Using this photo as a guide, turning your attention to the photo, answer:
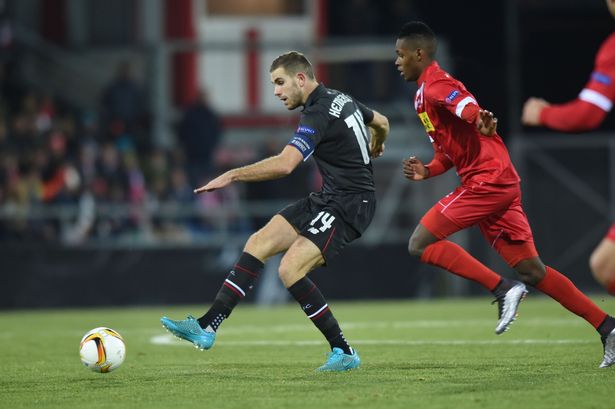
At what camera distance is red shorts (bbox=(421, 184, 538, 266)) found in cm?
887

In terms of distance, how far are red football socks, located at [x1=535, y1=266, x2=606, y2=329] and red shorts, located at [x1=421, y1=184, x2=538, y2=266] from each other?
249 mm

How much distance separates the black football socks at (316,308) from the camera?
8273 mm

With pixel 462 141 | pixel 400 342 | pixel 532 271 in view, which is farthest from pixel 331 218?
pixel 400 342

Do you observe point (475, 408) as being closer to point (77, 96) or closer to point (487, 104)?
point (487, 104)

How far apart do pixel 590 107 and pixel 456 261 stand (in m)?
2.58

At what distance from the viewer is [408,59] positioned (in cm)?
893

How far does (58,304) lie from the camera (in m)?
17.4

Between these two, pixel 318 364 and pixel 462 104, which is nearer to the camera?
pixel 462 104

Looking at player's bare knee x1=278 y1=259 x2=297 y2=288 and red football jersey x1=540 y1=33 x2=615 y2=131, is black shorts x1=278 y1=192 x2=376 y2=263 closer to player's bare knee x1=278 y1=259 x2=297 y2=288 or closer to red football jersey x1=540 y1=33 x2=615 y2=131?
player's bare knee x1=278 y1=259 x2=297 y2=288

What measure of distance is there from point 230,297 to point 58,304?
9.47 metres

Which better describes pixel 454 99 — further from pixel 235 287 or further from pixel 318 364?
pixel 318 364

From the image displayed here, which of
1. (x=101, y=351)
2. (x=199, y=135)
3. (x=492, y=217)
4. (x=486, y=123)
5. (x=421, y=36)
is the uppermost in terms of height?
(x=421, y=36)

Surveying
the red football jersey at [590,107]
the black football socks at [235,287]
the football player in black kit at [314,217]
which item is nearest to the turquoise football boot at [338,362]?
the football player in black kit at [314,217]

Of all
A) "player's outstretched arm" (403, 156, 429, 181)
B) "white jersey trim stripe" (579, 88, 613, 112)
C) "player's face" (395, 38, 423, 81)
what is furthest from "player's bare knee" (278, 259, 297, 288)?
"white jersey trim stripe" (579, 88, 613, 112)
